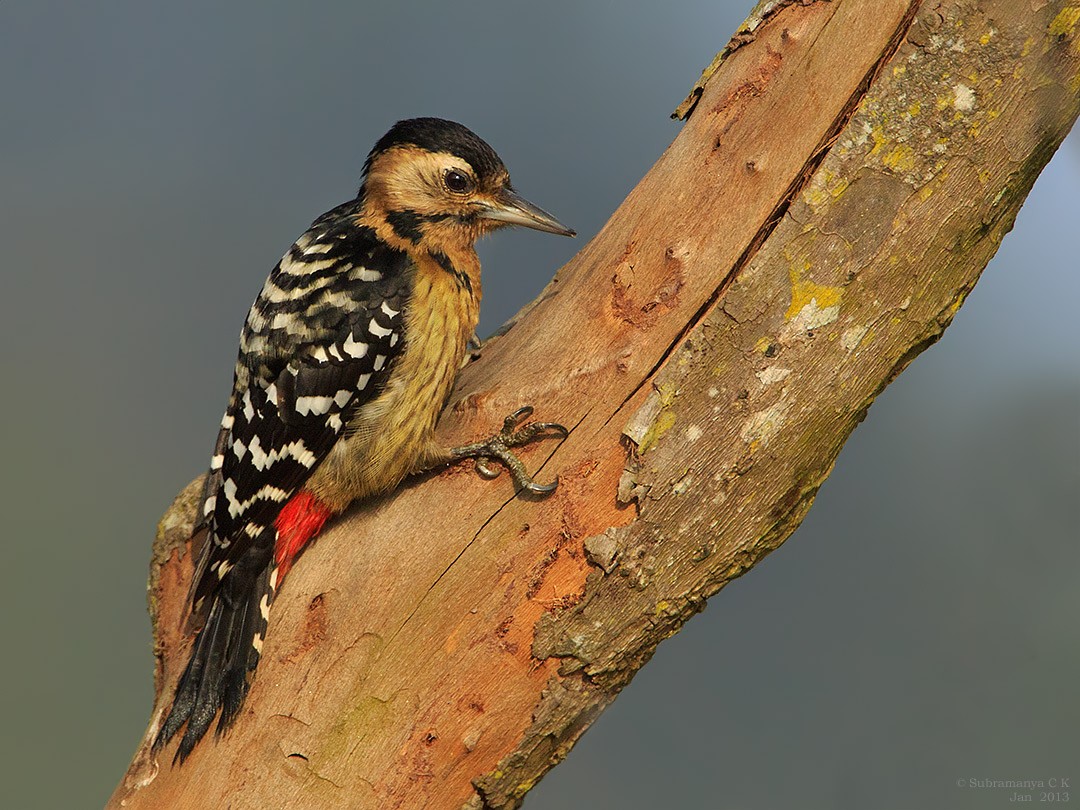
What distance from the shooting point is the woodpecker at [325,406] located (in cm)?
257

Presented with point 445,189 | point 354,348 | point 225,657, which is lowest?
point 225,657

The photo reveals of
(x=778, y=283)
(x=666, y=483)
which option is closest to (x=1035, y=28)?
(x=778, y=283)

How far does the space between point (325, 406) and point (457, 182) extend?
0.90 metres

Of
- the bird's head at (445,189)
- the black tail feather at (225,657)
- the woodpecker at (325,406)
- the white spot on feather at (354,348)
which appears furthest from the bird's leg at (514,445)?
the bird's head at (445,189)

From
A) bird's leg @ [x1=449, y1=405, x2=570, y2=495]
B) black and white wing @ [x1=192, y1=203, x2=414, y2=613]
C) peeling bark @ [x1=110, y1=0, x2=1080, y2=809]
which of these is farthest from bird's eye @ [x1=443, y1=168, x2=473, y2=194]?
bird's leg @ [x1=449, y1=405, x2=570, y2=495]

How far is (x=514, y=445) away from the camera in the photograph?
2463 millimetres

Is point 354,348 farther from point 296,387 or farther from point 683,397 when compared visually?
point 683,397

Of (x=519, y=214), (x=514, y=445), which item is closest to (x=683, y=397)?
(x=514, y=445)

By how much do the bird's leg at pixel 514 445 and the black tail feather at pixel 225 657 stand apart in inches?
26.0

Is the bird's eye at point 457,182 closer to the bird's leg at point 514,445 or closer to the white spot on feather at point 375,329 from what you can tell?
the white spot on feather at point 375,329

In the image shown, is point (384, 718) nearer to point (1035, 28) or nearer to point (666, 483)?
point (666, 483)

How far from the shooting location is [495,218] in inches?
128

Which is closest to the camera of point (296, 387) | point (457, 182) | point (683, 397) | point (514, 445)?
point (683, 397)

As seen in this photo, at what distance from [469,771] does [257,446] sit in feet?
3.61
